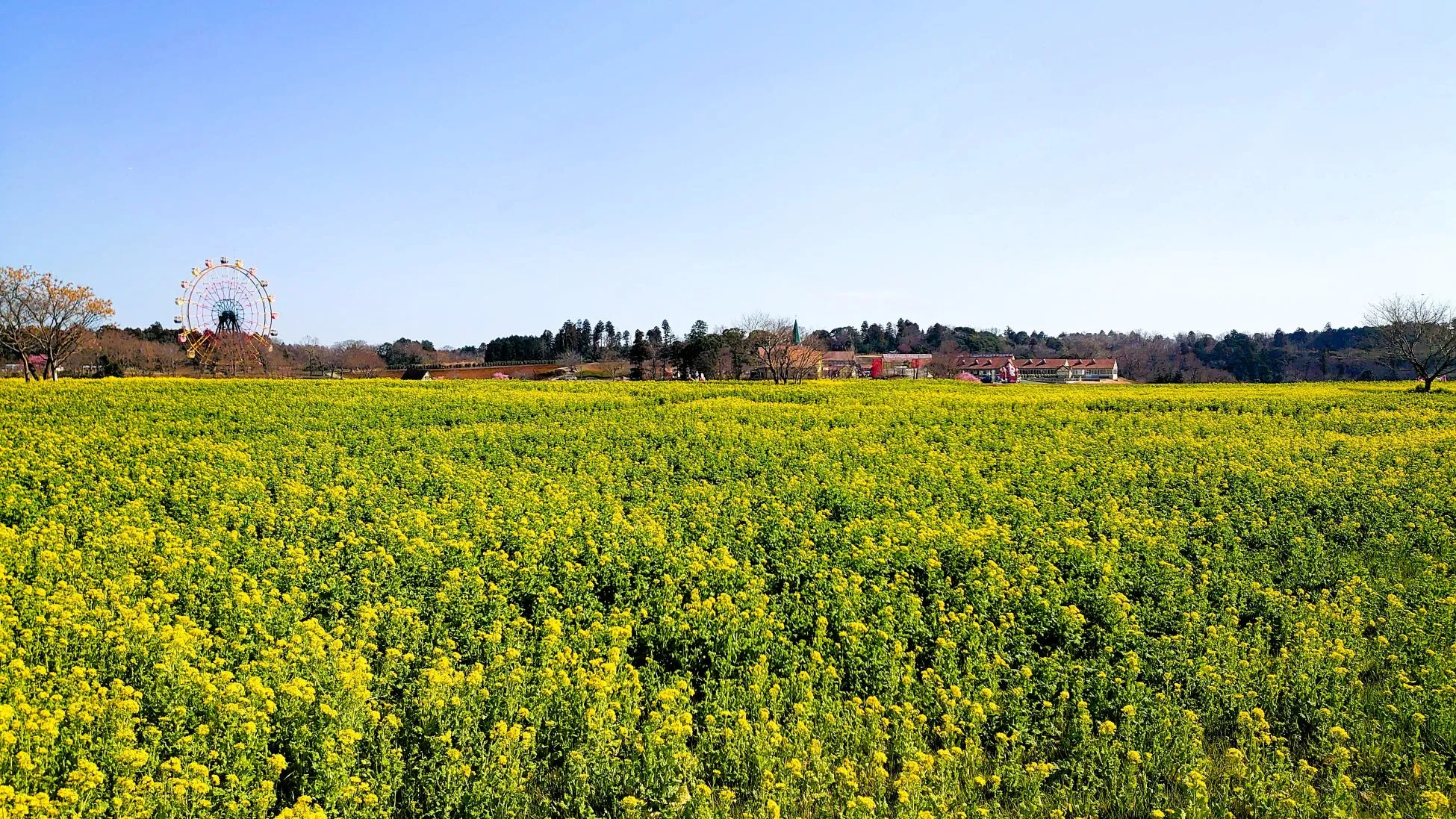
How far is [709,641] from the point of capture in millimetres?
7730

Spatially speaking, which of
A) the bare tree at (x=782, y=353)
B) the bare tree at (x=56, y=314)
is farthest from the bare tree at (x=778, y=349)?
the bare tree at (x=56, y=314)

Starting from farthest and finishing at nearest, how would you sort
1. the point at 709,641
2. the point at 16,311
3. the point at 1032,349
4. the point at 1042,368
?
1. the point at 1032,349
2. the point at 1042,368
3. the point at 16,311
4. the point at 709,641

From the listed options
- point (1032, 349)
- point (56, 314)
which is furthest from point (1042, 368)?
→ point (56, 314)

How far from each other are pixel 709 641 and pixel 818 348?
7472 cm

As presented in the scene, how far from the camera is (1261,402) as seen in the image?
35.6 m

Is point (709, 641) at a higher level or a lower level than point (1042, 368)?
lower

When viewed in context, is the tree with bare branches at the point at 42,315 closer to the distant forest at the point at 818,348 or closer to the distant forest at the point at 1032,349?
the distant forest at the point at 818,348

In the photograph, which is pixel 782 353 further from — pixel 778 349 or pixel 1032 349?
pixel 1032 349

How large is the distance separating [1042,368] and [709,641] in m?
133

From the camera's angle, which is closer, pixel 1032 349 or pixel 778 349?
pixel 778 349

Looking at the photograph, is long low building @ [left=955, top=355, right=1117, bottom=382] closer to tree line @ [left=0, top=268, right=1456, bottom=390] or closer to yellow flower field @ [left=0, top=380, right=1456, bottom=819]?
tree line @ [left=0, top=268, right=1456, bottom=390]

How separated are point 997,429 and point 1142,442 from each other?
4.34 metres

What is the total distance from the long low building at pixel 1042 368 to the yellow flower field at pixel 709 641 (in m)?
106

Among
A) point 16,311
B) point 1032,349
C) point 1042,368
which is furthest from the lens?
point 1032,349
